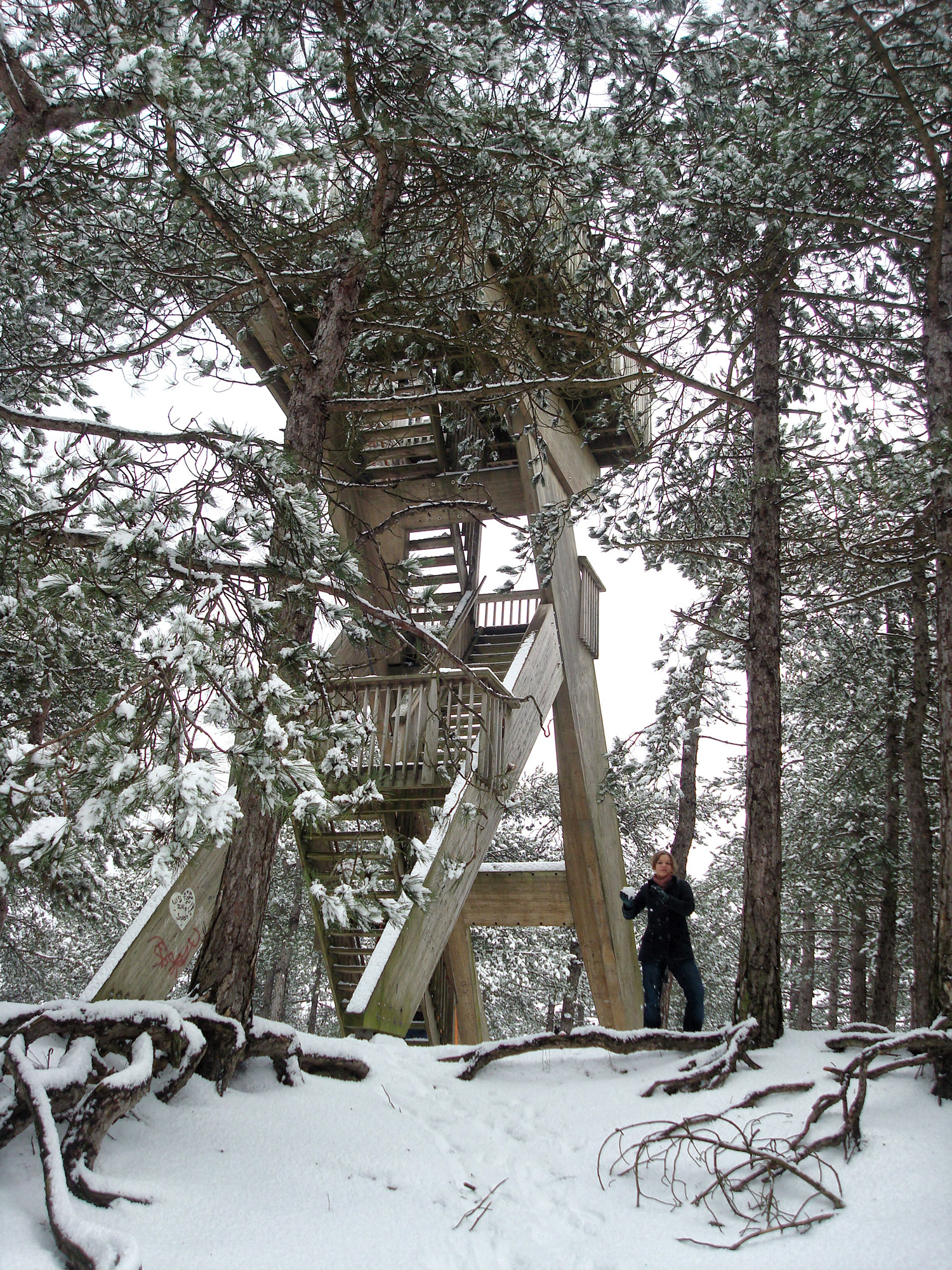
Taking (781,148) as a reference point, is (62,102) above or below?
below

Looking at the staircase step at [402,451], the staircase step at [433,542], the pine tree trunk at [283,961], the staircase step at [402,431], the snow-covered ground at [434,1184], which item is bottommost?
the pine tree trunk at [283,961]

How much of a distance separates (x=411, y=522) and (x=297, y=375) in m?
6.51

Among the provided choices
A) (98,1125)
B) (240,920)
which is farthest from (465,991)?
(98,1125)

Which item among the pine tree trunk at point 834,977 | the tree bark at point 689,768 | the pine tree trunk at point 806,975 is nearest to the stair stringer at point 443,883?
the tree bark at point 689,768

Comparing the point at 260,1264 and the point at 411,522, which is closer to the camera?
the point at 260,1264

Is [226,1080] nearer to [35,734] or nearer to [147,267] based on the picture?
[147,267]

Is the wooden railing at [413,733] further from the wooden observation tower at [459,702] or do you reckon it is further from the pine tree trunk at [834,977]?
the pine tree trunk at [834,977]

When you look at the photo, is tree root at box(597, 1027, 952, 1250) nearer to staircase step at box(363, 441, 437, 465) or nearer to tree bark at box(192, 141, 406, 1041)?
tree bark at box(192, 141, 406, 1041)

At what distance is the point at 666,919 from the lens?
598 cm

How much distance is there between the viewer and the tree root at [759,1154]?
9.62 feet

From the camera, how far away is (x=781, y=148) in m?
5.26

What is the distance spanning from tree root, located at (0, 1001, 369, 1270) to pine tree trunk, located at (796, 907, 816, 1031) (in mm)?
17595

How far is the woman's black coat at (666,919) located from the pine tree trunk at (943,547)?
5.63 ft

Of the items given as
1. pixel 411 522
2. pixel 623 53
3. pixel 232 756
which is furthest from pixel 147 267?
pixel 411 522
